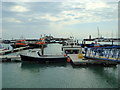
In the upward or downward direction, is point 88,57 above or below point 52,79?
above

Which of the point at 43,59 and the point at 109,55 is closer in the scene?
the point at 109,55

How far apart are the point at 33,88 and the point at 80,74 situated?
6.20m

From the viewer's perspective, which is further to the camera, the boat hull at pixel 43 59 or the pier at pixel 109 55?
the boat hull at pixel 43 59

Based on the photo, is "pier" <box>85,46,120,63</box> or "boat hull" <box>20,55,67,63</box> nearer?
"pier" <box>85,46,120,63</box>

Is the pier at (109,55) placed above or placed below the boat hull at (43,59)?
above

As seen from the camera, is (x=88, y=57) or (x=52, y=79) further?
(x=88, y=57)

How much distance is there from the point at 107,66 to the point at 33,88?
11.8 meters

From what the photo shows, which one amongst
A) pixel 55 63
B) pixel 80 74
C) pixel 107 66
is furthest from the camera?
pixel 55 63

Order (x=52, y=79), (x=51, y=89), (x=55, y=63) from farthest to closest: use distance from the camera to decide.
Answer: (x=55, y=63), (x=52, y=79), (x=51, y=89)

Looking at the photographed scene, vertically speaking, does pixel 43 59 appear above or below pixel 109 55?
below

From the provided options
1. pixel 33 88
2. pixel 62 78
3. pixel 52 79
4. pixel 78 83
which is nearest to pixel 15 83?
pixel 33 88

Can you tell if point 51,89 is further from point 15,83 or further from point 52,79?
point 15,83

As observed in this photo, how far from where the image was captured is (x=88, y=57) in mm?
18875

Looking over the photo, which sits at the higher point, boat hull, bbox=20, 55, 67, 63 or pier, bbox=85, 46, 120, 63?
pier, bbox=85, 46, 120, 63
